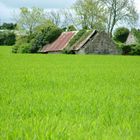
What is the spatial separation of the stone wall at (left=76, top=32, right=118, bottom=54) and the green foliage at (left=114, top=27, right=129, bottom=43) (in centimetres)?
2733

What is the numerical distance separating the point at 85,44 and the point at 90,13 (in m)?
25.7

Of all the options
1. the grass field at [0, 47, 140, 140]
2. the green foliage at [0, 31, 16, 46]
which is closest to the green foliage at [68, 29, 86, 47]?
the green foliage at [0, 31, 16, 46]

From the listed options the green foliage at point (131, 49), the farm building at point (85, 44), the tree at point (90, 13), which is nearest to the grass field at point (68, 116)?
the farm building at point (85, 44)

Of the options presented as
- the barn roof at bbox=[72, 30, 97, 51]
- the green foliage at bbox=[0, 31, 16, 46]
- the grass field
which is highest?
the grass field

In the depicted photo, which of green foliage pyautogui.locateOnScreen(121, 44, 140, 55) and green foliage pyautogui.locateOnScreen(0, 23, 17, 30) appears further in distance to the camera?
green foliage pyautogui.locateOnScreen(0, 23, 17, 30)

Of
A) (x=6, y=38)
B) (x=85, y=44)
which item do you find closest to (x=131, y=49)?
(x=85, y=44)

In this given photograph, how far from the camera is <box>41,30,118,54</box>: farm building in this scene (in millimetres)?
60875

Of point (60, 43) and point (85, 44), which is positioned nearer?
point (85, 44)

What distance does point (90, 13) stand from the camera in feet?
282

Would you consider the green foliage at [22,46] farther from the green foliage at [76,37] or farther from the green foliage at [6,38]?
the green foliage at [6,38]

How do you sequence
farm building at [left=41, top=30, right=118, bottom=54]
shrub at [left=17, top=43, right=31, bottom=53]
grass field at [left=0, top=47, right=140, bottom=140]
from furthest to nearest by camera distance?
shrub at [left=17, top=43, right=31, bottom=53] < farm building at [left=41, top=30, right=118, bottom=54] < grass field at [left=0, top=47, right=140, bottom=140]

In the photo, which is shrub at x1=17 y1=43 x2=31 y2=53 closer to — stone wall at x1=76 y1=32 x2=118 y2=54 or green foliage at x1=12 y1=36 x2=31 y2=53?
green foliage at x1=12 y1=36 x2=31 y2=53

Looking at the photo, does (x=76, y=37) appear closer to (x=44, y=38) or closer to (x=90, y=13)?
(x=44, y=38)

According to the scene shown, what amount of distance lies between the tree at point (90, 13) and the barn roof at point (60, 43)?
64.1 feet
